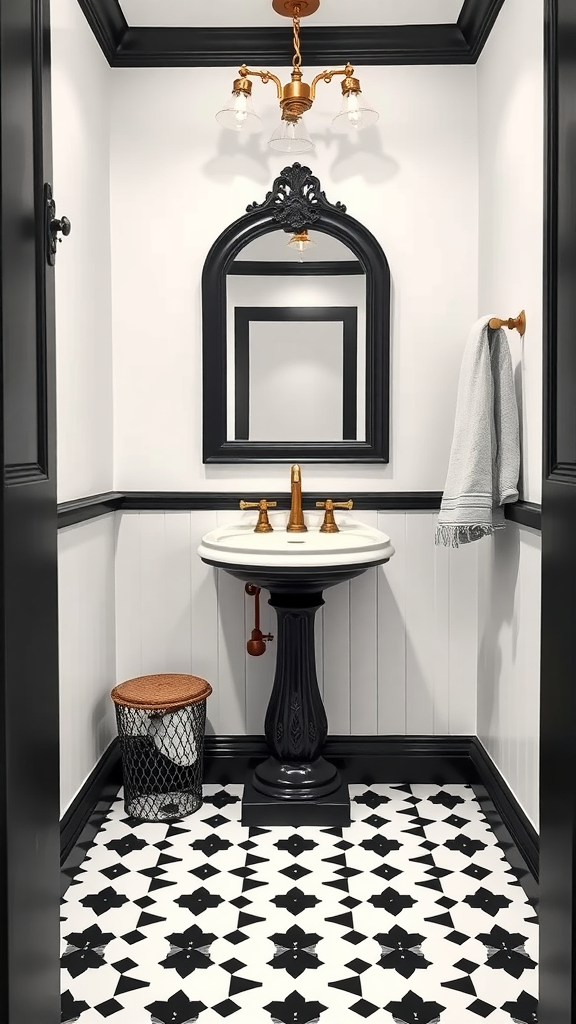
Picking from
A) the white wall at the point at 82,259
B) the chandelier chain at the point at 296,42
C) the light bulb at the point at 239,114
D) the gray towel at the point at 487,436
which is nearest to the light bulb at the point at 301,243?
the light bulb at the point at 239,114

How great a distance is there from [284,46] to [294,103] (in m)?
0.33

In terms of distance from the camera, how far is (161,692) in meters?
2.61

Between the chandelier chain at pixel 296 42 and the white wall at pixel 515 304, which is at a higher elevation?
the chandelier chain at pixel 296 42

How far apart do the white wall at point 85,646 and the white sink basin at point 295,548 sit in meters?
0.36

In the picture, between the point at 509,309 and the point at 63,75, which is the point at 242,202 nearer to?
the point at 63,75

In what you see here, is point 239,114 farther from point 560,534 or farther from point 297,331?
point 560,534

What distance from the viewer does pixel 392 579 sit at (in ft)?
9.49

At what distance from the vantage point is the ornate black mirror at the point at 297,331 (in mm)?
2811

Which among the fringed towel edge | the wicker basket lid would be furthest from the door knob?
the wicker basket lid

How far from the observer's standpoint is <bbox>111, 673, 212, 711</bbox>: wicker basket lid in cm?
253

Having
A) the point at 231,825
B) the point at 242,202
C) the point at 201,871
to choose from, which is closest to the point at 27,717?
the point at 201,871

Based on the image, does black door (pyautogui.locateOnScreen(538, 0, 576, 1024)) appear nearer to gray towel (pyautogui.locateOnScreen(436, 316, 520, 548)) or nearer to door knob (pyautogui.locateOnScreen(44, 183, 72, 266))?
door knob (pyautogui.locateOnScreen(44, 183, 72, 266))

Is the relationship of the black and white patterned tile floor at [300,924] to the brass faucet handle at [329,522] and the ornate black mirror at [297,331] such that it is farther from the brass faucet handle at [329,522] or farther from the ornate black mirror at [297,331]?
the ornate black mirror at [297,331]

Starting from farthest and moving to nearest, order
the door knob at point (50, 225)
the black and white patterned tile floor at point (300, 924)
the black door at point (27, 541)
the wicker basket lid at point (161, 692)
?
the wicker basket lid at point (161, 692), the black and white patterned tile floor at point (300, 924), the door knob at point (50, 225), the black door at point (27, 541)
